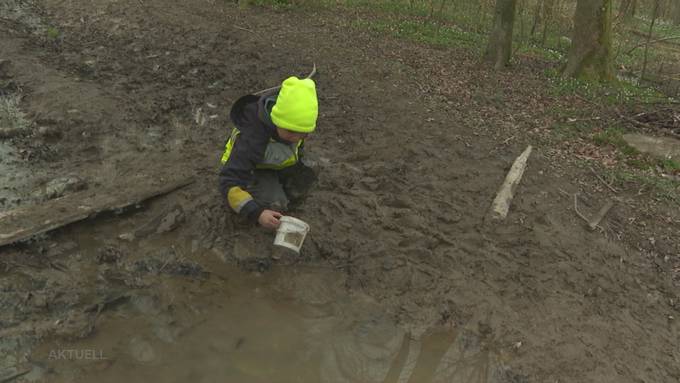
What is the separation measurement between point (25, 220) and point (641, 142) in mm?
7056

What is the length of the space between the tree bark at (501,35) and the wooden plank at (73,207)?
22.9 ft

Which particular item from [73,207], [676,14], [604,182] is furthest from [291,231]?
[676,14]

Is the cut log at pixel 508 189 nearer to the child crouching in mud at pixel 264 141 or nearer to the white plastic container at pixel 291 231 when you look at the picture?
the child crouching in mud at pixel 264 141

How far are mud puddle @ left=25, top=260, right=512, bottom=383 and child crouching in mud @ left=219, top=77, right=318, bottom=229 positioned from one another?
2.09 feet

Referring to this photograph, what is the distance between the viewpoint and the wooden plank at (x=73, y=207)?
3908 millimetres

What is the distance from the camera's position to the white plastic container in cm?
355

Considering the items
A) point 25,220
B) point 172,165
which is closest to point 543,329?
point 172,165

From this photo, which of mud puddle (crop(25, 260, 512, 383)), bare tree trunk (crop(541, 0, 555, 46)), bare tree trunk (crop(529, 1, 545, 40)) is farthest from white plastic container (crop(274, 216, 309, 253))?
bare tree trunk (crop(529, 1, 545, 40))

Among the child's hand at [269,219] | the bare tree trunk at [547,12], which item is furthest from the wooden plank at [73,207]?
the bare tree trunk at [547,12]

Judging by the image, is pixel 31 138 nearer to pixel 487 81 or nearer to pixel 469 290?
pixel 469 290

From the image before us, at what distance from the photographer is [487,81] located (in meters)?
8.84

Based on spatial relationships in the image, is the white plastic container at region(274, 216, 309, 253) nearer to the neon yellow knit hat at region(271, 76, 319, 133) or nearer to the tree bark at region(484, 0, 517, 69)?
the neon yellow knit hat at region(271, 76, 319, 133)

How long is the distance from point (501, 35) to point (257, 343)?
8.11m

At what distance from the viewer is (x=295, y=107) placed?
3.47m
